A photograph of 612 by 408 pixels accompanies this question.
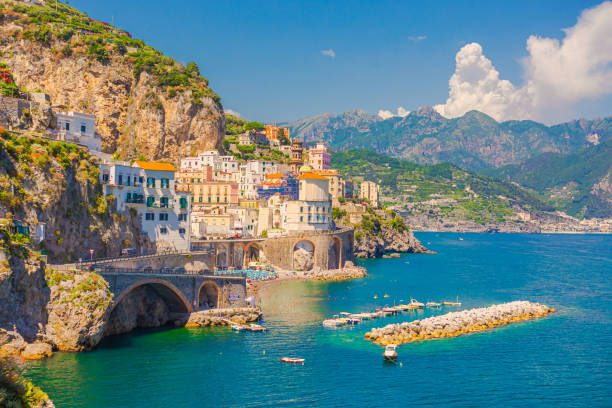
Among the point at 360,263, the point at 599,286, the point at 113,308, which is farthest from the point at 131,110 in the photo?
the point at 599,286

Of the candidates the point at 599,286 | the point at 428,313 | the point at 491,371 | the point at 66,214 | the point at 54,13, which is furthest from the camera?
the point at 54,13

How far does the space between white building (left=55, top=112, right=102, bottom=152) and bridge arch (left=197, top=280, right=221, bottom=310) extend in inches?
1024

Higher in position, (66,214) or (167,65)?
(167,65)

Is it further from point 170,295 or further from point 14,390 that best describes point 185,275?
point 14,390

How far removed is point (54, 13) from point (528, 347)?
127 metres

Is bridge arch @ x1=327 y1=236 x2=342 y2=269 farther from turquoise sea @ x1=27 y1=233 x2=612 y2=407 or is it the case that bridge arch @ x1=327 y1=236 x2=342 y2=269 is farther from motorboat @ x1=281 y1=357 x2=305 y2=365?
Result: motorboat @ x1=281 y1=357 x2=305 y2=365

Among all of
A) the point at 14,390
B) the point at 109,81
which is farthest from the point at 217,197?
the point at 14,390

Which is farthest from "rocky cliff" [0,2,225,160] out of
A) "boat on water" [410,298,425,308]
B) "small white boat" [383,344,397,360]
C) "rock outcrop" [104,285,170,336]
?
"small white boat" [383,344,397,360]

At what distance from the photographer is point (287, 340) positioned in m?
58.7

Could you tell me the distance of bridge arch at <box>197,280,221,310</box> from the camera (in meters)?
64.3

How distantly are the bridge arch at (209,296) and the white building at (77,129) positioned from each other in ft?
85.3

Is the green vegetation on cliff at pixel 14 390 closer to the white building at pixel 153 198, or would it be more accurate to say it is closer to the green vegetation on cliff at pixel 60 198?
the green vegetation on cliff at pixel 60 198

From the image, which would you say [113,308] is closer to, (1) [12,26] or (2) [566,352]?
(2) [566,352]

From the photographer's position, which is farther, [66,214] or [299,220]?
[299,220]
